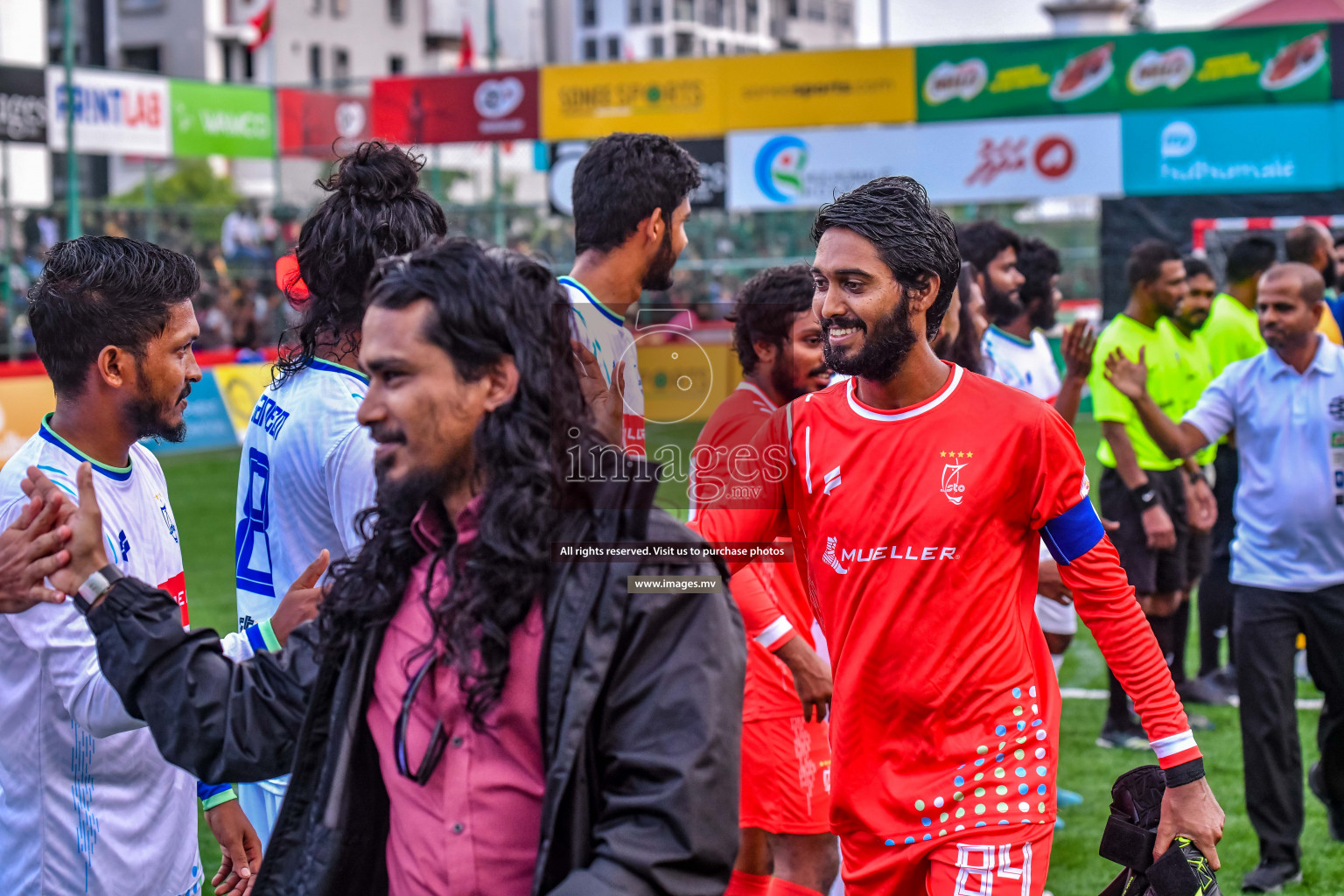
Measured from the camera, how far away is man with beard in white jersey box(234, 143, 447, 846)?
10.6 ft

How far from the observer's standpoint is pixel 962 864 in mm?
3012

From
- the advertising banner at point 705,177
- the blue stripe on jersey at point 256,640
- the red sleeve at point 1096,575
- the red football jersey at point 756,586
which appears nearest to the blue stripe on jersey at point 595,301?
the red football jersey at point 756,586

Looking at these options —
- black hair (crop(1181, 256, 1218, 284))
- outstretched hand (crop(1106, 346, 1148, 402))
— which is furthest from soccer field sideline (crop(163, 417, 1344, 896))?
black hair (crop(1181, 256, 1218, 284))

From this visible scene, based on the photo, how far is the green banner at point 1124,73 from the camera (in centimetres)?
1866

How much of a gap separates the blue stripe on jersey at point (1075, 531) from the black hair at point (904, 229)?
542 mm

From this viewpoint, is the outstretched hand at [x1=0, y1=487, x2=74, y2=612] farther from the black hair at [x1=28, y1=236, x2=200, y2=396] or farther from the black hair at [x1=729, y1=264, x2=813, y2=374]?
the black hair at [x1=729, y1=264, x2=813, y2=374]

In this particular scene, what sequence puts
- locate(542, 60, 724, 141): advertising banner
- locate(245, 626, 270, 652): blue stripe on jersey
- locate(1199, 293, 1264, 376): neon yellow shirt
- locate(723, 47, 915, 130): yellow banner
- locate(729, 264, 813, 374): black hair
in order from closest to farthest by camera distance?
1. locate(245, 626, 270, 652): blue stripe on jersey
2. locate(729, 264, 813, 374): black hair
3. locate(1199, 293, 1264, 376): neon yellow shirt
4. locate(723, 47, 915, 130): yellow banner
5. locate(542, 60, 724, 141): advertising banner

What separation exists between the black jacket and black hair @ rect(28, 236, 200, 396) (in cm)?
111

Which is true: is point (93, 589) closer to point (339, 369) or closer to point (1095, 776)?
point (339, 369)

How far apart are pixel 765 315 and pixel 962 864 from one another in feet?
6.08

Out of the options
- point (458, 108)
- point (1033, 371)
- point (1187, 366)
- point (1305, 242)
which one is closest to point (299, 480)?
point (1033, 371)

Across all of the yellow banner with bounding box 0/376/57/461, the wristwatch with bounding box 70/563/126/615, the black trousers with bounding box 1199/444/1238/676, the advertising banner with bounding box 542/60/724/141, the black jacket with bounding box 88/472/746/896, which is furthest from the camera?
the advertising banner with bounding box 542/60/724/141

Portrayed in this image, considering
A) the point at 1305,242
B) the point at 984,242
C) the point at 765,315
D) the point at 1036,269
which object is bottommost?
the point at 765,315

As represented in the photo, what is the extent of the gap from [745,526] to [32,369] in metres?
14.5
